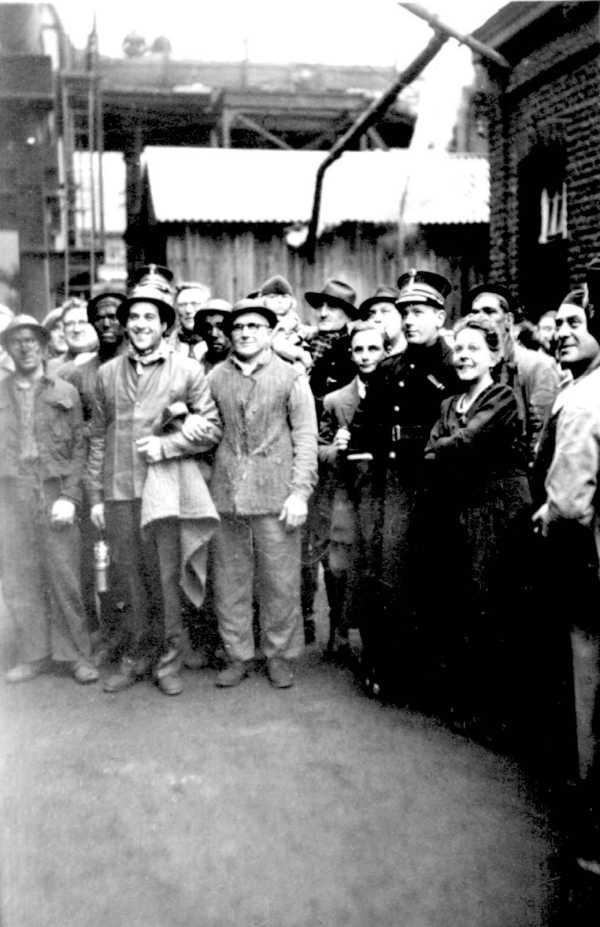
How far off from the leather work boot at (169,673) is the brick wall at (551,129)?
22.1 ft

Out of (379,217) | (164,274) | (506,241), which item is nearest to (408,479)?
(164,274)

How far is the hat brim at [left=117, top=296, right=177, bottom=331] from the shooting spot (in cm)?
556

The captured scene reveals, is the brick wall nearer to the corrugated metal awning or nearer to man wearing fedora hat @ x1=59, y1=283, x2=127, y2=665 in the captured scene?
the corrugated metal awning

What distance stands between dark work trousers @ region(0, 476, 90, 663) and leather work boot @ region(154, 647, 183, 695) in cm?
50

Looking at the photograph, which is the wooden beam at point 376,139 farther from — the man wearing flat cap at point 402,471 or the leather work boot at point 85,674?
the leather work boot at point 85,674

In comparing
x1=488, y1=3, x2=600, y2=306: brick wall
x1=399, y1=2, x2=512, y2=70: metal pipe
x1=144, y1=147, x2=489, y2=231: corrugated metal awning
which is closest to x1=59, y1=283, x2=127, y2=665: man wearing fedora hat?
x1=399, y1=2, x2=512, y2=70: metal pipe

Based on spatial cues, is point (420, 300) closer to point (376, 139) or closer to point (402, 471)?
point (402, 471)

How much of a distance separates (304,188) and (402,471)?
39.0ft

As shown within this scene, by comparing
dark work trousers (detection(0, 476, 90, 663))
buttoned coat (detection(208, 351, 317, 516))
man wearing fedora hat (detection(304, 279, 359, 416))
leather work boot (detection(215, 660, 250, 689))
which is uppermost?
man wearing fedora hat (detection(304, 279, 359, 416))

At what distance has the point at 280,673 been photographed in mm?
5648

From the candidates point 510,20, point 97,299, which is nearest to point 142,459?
point 97,299

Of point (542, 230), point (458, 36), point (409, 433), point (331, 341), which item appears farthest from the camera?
point (542, 230)

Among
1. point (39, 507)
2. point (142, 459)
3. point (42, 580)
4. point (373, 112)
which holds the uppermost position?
point (373, 112)

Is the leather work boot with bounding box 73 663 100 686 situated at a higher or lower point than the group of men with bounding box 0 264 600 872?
lower
